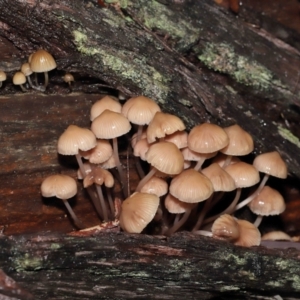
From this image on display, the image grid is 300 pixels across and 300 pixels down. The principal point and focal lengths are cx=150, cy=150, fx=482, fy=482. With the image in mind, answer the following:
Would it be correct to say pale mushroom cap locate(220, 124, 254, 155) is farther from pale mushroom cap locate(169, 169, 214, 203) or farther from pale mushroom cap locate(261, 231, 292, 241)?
pale mushroom cap locate(261, 231, 292, 241)

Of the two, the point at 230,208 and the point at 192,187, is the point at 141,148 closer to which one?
the point at 192,187

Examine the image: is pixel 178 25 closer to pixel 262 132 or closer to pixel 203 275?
pixel 262 132

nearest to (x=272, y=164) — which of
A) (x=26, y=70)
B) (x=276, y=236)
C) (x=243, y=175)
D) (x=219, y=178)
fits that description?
(x=243, y=175)

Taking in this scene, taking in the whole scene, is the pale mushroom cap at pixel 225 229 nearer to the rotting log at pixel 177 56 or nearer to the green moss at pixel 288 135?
the rotting log at pixel 177 56

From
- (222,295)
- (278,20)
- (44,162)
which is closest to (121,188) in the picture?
(44,162)

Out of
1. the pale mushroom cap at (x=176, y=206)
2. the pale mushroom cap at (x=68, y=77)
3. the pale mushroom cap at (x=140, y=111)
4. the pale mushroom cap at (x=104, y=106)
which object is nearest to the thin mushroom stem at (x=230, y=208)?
the pale mushroom cap at (x=176, y=206)

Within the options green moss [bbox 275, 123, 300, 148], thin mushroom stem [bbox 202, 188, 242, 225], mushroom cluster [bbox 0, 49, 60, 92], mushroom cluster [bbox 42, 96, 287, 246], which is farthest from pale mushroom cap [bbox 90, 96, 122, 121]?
green moss [bbox 275, 123, 300, 148]
